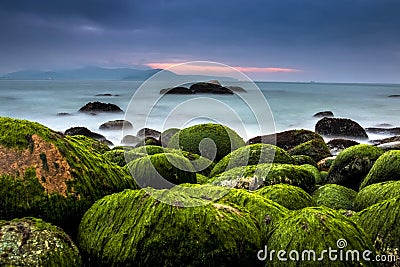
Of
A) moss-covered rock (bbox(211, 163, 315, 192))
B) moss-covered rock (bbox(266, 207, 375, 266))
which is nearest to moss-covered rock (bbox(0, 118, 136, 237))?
moss-covered rock (bbox(266, 207, 375, 266))

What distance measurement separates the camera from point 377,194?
15.3ft

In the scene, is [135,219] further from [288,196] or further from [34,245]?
[288,196]

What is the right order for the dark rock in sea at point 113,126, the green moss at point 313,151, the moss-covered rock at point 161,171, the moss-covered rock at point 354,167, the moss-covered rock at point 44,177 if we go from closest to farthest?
the moss-covered rock at point 44,177 < the moss-covered rock at point 161,171 < the moss-covered rock at point 354,167 < the green moss at point 313,151 < the dark rock in sea at point 113,126

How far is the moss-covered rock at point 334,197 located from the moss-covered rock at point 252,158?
1.17 metres

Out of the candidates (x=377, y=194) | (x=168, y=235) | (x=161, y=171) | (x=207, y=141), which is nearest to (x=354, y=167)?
(x=377, y=194)

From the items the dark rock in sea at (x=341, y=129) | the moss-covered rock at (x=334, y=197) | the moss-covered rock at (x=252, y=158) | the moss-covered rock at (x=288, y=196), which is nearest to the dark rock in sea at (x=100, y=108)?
the dark rock in sea at (x=341, y=129)

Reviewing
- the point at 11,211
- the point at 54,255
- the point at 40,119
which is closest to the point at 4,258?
the point at 54,255

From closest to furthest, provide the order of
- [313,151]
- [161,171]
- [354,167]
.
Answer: [161,171] → [354,167] → [313,151]

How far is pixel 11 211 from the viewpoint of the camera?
3.22 meters

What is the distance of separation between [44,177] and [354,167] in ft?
16.9

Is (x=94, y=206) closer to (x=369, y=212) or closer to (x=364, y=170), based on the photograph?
(x=369, y=212)

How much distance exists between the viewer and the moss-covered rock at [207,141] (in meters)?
8.62

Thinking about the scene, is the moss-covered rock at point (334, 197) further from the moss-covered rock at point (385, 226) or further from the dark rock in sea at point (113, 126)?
the dark rock in sea at point (113, 126)

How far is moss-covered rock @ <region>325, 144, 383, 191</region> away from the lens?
6844 mm
